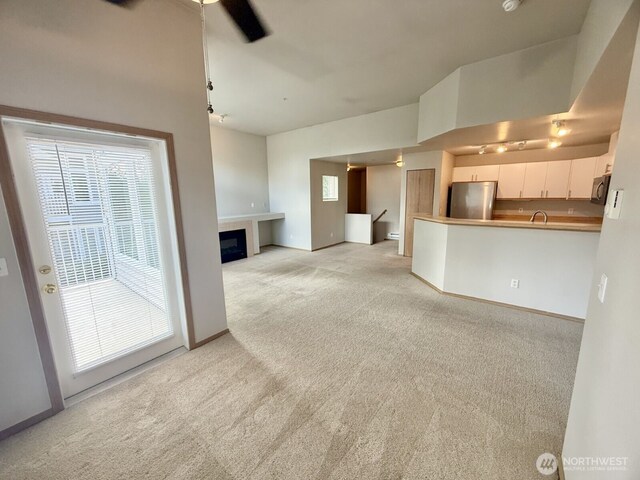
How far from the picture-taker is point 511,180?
5.11m

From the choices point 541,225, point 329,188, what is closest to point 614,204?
point 541,225

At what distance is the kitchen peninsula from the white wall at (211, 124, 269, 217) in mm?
4673

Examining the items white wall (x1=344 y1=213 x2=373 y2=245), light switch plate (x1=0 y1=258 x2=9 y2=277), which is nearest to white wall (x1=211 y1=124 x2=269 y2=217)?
white wall (x1=344 y1=213 x2=373 y2=245)

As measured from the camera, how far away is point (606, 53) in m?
1.72

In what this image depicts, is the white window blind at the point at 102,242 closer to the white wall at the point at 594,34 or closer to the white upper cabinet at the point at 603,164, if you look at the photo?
the white wall at the point at 594,34

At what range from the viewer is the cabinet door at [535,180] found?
15.8 ft

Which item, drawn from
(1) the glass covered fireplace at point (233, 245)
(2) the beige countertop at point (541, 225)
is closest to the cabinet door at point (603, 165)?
(2) the beige countertop at point (541, 225)

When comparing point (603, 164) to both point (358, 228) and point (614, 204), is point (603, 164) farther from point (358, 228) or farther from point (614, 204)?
point (358, 228)

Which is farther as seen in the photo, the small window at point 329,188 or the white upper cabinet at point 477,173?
the small window at point 329,188

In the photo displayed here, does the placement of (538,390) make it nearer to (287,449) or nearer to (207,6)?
(287,449)

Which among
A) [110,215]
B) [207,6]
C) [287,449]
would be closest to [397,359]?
[287,449]

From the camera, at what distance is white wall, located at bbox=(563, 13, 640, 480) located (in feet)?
2.60

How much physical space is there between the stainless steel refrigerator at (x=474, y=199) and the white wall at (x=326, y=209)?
3.02 meters

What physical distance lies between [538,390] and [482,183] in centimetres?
432
